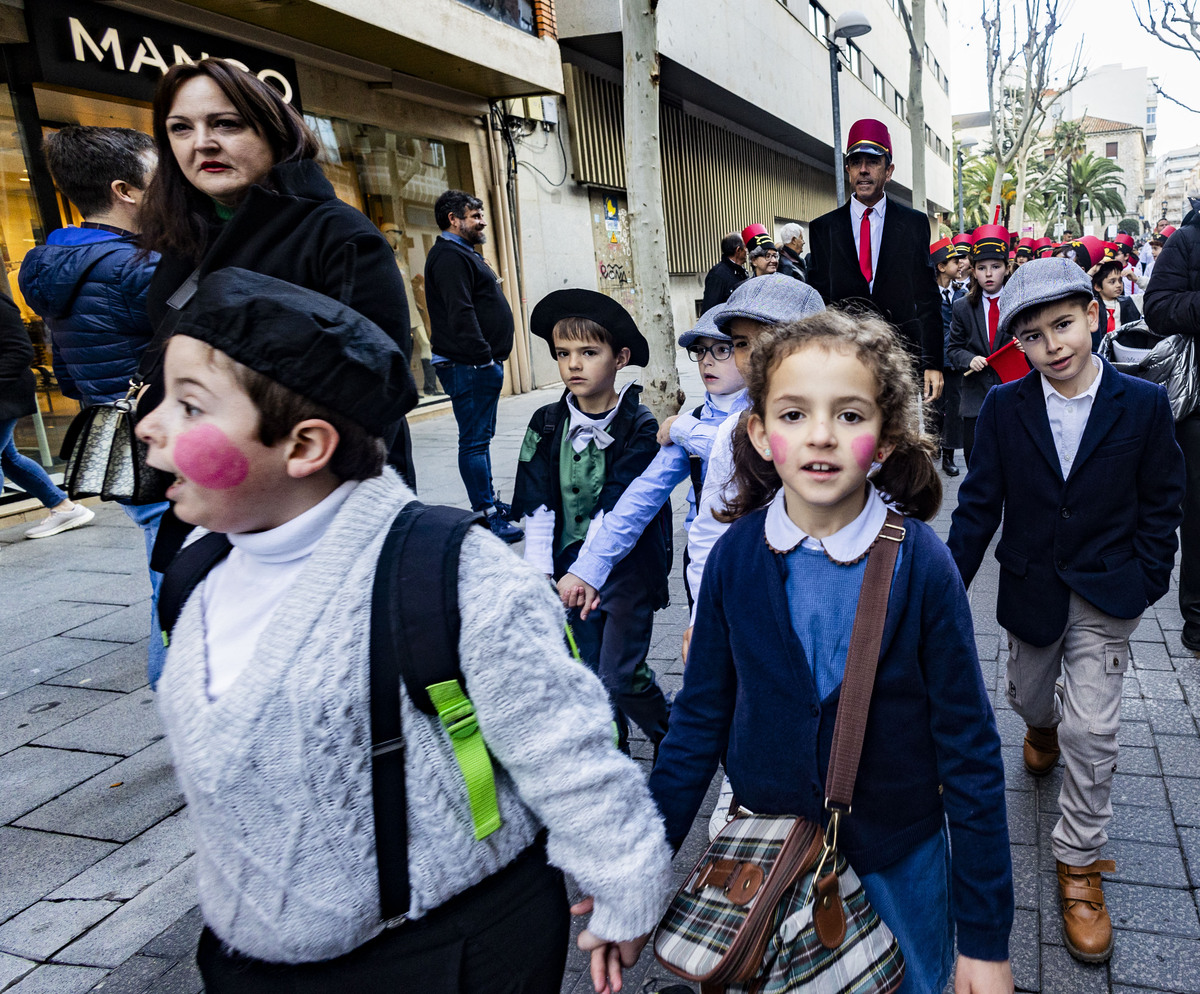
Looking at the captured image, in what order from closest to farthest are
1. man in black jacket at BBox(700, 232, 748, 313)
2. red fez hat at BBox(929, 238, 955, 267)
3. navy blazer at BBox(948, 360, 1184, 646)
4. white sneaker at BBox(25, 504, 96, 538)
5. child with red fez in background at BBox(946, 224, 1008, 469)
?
navy blazer at BBox(948, 360, 1184, 646) → child with red fez in background at BBox(946, 224, 1008, 469) → white sneaker at BBox(25, 504, 96, 538) → man in black jacket at BBox(700, 232, 748, 313) → red fez hat at BBox(929, 238, 955, 267)

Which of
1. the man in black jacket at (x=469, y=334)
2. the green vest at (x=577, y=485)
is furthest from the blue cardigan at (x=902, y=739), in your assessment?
the man in black jacket at (x=469, y=334)

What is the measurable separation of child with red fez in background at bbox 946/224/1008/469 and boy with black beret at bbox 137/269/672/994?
6078 millimetres

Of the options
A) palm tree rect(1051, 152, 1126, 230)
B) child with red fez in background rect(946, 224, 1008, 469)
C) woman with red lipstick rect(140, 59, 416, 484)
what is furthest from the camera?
palm tree rect(1051, 152, 1126, 230)

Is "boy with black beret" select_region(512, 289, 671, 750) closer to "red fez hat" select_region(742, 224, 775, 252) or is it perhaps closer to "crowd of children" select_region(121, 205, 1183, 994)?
"crowd of children" select_region(121, 205, 1183, 994)

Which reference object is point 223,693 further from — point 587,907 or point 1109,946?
point 1109,946

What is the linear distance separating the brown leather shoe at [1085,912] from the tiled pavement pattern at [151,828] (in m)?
0.04

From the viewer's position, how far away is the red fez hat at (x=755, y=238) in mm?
9305

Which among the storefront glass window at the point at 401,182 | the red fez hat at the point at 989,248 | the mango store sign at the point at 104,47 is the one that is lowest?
the red fez hat at the point at 989,248

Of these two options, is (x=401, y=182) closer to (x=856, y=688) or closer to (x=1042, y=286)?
(x=1042, y=286)

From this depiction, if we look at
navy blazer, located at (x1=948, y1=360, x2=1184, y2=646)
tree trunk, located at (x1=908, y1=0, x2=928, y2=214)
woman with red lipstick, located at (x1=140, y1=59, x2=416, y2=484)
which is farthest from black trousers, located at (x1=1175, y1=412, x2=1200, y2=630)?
tree trunk, located at (x1=908, y1=0, x2=928, y2=214)

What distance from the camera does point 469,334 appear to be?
6.46m

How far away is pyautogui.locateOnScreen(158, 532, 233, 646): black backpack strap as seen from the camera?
1436 millimetres

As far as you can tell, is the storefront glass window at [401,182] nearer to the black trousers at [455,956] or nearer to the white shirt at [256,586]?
the white shirt at [256,586]

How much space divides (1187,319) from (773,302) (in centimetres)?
226
